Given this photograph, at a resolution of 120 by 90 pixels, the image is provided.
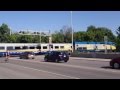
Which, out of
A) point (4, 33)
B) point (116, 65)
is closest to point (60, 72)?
point (116, 65)

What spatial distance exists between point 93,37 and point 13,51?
6223 centimetres

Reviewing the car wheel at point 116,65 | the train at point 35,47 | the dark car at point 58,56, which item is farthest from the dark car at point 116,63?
the train at point 35,47

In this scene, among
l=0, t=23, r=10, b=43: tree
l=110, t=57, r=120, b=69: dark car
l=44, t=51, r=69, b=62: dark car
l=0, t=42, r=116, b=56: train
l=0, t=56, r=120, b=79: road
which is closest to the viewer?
l=0, t=56, r=120, b=79: road

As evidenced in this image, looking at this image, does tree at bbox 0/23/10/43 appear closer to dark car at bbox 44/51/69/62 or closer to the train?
the train

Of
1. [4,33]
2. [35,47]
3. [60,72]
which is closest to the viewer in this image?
[60,72]

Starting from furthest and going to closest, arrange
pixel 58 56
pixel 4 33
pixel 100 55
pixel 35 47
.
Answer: pixel 4 33 < pixel 35 47 < pixel 100 55 < pixel 58 56

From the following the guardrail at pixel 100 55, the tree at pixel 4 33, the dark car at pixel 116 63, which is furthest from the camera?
the tree at pixel 4 33

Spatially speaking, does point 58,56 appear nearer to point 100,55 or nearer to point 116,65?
point 100,55

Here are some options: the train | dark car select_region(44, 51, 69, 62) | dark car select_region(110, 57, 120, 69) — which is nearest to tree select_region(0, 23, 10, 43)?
the train

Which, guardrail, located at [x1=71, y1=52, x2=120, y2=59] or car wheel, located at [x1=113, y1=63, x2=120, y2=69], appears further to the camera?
guardrail, located at [x1=71, y1=52, x2=120, y2=59]

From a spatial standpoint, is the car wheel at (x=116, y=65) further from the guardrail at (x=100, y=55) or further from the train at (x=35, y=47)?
the train at (x=35, y=47)
